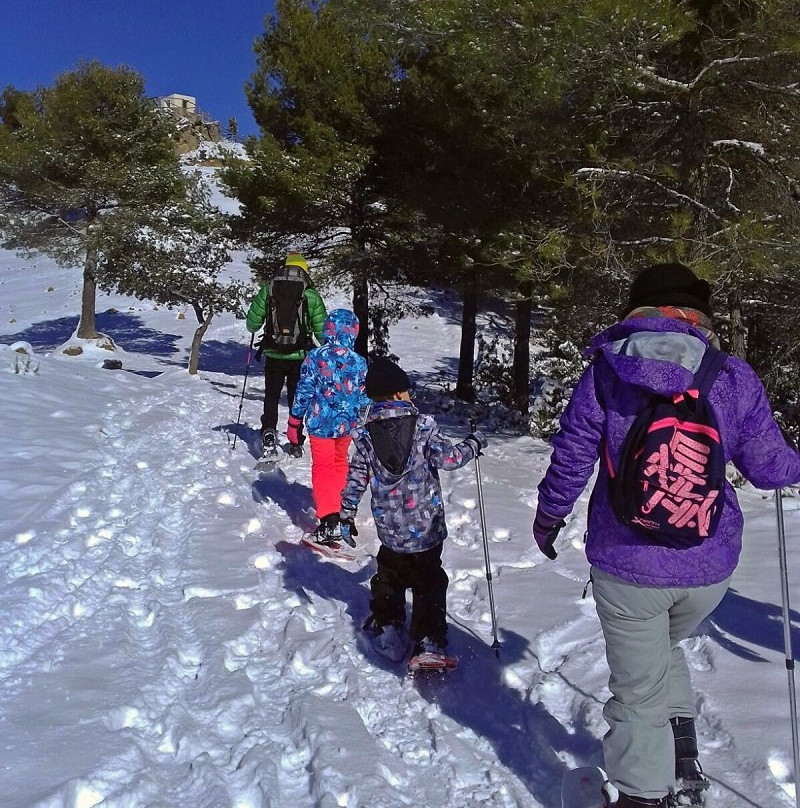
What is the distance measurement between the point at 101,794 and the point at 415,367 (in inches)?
853

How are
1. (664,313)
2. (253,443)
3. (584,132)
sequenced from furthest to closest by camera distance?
(253,443) → (584,132) → (664,313)

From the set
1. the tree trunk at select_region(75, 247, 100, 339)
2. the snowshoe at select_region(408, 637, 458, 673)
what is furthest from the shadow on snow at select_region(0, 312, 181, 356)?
the snowshoe at select_region(408, 637, 458, 673)

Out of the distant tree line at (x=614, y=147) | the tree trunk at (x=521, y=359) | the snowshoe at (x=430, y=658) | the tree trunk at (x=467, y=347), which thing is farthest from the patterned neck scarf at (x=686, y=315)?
the tree trunk at (x=467, y=347)

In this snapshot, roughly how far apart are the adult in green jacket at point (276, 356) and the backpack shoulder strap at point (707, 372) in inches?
232

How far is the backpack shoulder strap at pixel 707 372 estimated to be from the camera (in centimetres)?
236

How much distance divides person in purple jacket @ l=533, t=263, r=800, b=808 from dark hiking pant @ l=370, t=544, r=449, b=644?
1482mm

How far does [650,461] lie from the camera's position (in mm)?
2348

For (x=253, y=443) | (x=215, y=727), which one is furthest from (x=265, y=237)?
(x=215, y=727)

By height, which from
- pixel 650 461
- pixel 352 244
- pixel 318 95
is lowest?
pixel 650 461

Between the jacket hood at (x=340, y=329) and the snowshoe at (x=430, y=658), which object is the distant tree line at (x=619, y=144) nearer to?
the jacket hood at (x=340, y=329)

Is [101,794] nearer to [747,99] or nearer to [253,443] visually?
[253,443]

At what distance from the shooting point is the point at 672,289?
2.56 m

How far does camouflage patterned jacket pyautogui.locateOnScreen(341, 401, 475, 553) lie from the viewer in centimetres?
402

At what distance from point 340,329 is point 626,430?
4.11m
